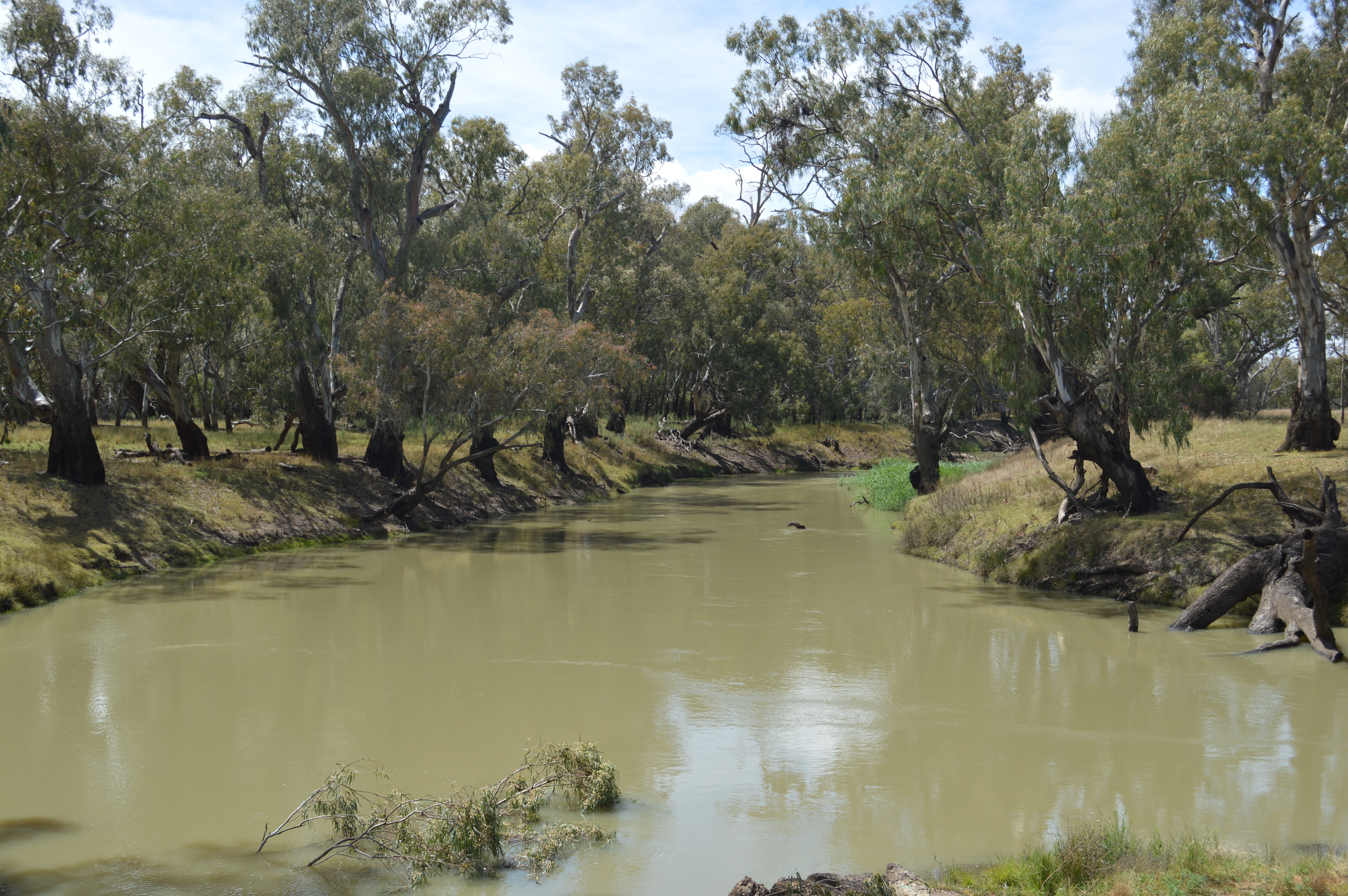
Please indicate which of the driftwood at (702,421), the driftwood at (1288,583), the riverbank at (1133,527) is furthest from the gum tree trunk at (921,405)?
the driftwood at (702,421)

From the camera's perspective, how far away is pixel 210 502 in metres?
23.7

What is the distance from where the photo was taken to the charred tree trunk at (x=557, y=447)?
37.2 meters

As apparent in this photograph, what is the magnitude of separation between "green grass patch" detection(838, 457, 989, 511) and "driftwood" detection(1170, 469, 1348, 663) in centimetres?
1396

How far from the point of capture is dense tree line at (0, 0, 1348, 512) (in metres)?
17.7

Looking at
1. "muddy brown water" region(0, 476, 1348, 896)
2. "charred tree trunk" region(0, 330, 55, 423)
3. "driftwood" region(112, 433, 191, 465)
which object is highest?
"charred tree trunk" region(0, 330, 55, 423)

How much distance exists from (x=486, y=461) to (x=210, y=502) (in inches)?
478

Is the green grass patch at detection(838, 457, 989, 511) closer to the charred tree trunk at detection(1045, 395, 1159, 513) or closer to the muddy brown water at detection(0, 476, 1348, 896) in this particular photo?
the charred tree trunk at detection(1045, 395, 1159, 513)

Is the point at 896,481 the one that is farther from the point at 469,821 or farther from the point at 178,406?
the point at 469,821

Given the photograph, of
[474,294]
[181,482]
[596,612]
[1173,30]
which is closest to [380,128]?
[474,294]

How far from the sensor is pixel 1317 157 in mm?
18094

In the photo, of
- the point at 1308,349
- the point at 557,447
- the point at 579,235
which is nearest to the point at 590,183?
the point at 579,235

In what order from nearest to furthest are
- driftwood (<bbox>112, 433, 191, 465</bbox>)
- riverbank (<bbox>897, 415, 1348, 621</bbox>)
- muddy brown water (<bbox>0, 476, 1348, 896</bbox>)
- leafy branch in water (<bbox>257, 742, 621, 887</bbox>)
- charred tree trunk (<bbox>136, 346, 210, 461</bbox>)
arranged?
leafy branch in water (<bbox>257, 742, 621, 887</bbox>)
muddy brown water (<bbox>0, 476, 1348, 896</bbox>)
riverbank (<bbox>897, 415, 1348, 621</bbox>)
driftwood (<bbox>112, 433, 191, 465</bbox>)
charred tree trunk (<bbox>136, 346, 210, 461</bbox>)

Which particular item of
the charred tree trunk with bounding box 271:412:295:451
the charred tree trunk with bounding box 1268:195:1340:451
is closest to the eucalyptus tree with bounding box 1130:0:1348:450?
the charred tree trunk with bounding box 1268:195:1340:451

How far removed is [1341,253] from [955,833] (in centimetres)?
2977
